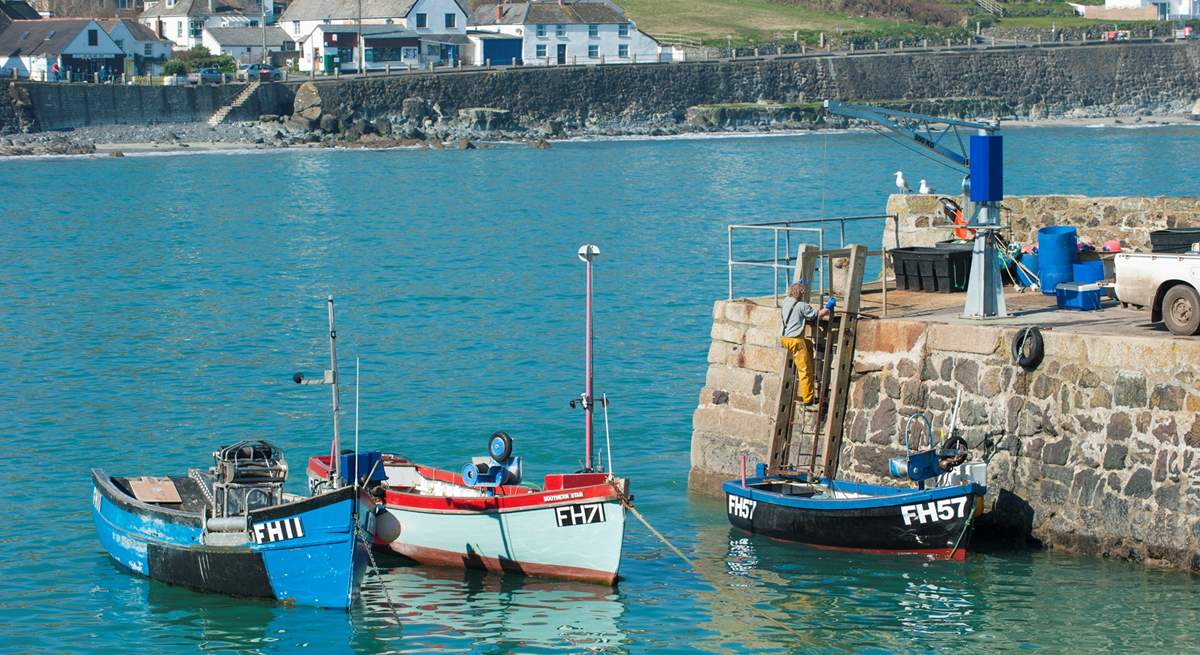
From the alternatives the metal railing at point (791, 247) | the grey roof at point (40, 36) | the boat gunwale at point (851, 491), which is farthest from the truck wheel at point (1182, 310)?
the grey roof at point (40, 36)

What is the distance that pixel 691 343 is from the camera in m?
36.1

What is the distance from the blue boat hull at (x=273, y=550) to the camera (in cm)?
1780

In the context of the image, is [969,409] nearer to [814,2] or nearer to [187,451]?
[187,451]

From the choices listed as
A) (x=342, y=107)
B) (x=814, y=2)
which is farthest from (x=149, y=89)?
(x=814, y=2)

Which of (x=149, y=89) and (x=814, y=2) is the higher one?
(x=814, y=2)

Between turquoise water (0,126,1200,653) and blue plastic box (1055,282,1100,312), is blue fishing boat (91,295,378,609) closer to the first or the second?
turquoise water (0,126,1200,653)

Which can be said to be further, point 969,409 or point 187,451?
point 187,451

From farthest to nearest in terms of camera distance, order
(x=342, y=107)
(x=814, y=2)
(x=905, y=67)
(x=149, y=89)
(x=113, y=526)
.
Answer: (x=814, y=2)
(x=905, y=67)
(x=342, y=107)
(x=149, y=89)
(x=113, y=526)

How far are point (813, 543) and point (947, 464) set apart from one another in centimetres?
197

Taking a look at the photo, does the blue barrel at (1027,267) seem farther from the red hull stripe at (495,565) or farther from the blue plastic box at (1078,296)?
the red hull stripe at (495,565)

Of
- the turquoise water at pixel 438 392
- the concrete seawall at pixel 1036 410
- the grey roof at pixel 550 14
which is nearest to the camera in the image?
the concrete seawall at pixel 1036 410

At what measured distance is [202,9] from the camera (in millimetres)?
134375

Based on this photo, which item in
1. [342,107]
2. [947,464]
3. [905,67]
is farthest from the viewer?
[905,67]

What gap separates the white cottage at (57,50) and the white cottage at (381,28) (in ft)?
47.9
